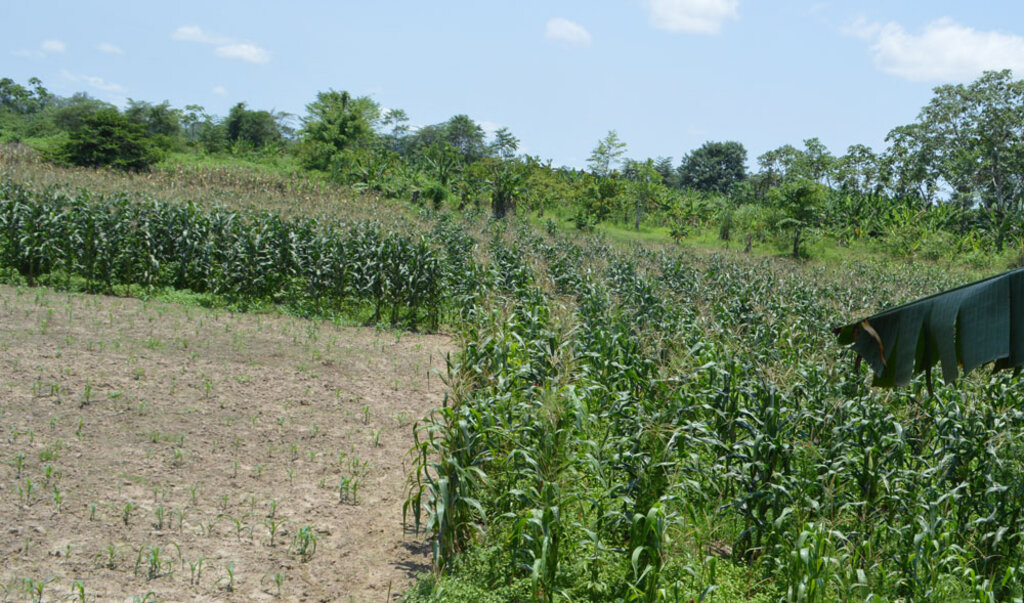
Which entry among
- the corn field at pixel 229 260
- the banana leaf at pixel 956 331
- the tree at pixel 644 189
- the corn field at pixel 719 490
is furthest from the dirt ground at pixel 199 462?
the tree at pixel 644 189

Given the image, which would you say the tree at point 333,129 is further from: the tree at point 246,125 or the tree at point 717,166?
the tree at point 717,166

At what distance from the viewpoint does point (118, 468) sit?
6.27 meters

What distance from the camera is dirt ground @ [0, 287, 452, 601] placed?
4.89 m

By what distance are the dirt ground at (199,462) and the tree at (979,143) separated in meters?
41.6

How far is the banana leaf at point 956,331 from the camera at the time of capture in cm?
405

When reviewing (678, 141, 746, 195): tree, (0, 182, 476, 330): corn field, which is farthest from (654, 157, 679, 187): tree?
(0, 182, 476, 330): corn field

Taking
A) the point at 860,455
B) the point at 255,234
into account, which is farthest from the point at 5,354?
the point at 860,455

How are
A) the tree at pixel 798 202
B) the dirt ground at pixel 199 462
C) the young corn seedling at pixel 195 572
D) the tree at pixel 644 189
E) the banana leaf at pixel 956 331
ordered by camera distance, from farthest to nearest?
the tree at pixel 644 189, the tree at pixel 798 202, the dirt ground at pixel 199 462, the young corn seedling at pixel 195 572, the banana leaf at pixel 956 331

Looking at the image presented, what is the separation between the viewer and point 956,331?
4.38 metres

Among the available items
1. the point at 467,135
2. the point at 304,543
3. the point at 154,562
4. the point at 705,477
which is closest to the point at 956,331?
the point at 705,477

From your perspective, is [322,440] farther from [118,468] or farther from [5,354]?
[5,354]

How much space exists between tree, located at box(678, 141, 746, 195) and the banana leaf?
72.1m

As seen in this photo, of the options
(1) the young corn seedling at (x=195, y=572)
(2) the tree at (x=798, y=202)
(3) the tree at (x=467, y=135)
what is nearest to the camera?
(1) the young corn seedling at (x=195, y=572)

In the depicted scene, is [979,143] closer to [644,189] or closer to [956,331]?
[644,189]
